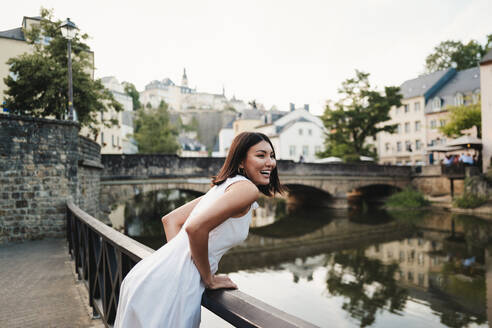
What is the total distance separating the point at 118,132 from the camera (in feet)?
117

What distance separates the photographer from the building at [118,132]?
30156 millimetres

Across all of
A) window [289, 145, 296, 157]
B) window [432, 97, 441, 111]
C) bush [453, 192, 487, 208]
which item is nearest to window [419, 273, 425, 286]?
bush [453, 192, 487, 208]

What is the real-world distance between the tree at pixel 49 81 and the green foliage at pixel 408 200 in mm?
19973

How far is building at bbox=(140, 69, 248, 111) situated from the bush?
97.3 m

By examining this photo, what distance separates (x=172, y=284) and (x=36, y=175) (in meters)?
9.61

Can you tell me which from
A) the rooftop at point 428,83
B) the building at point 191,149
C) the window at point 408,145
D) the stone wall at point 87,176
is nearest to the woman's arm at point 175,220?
the stone wall at point 87,176

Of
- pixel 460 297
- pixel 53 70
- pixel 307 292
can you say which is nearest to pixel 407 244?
pixel 460 297

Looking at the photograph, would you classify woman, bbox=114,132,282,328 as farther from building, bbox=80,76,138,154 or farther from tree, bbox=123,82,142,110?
tree, bbox=123,82,142,110

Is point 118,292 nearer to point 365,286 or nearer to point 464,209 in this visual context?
point 365,286

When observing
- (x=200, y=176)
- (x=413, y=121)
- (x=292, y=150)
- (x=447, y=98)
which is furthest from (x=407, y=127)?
(x=200, y=176)

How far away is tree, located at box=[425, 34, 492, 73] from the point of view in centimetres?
4053

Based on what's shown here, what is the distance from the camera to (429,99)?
39.4 metres

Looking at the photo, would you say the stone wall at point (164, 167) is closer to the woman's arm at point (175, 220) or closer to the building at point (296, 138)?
the woman's arm at point (175, 220)

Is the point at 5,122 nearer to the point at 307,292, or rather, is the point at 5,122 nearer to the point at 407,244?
the point at 307,292
